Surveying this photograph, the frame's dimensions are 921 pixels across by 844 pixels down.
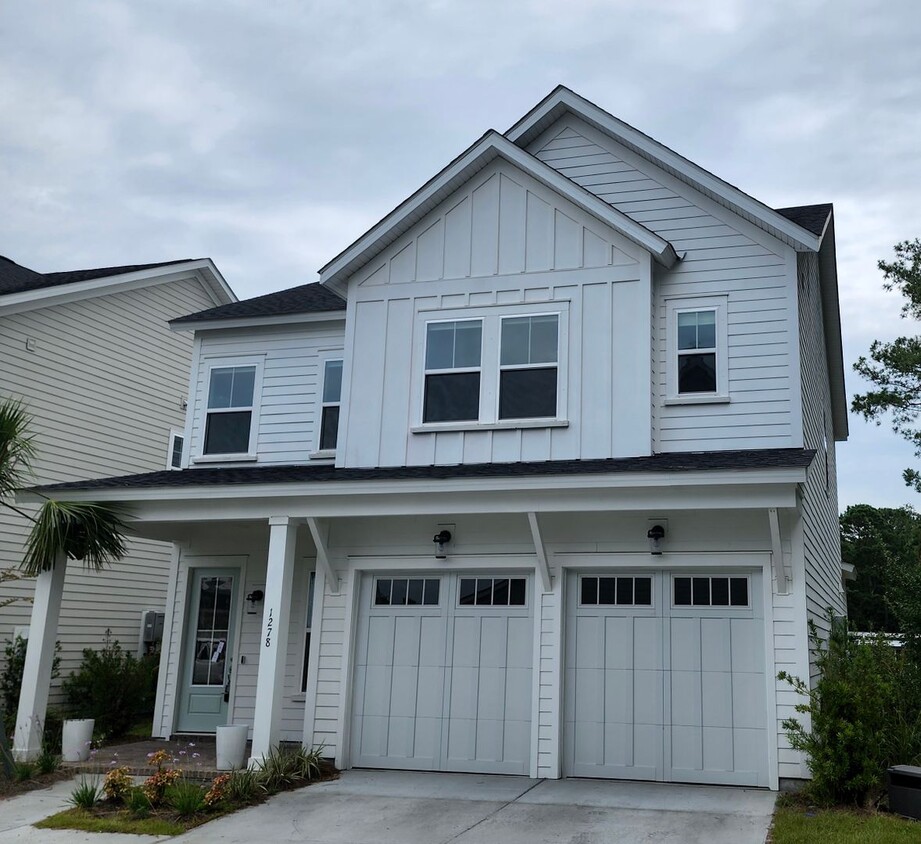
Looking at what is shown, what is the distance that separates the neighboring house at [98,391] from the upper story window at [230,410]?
11.0 feet

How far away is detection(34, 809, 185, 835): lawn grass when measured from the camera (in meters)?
9.07

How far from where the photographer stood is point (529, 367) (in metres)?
12.4

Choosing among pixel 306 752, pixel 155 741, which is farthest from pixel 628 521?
pixel 155 741

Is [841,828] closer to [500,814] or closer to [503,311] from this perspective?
[500,814]

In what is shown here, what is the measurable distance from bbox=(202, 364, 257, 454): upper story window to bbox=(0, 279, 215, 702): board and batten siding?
3.87 metres

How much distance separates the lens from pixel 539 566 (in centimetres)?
1153

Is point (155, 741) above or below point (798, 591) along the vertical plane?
below

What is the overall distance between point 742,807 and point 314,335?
9.15 metres

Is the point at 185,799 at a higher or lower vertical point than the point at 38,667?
lower

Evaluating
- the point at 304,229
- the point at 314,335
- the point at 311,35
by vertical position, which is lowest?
the point at 314,335

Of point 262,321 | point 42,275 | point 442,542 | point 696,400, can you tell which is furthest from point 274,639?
point 42,275

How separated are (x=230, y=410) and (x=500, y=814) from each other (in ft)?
26.8

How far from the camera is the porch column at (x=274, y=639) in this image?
1116 centimetres

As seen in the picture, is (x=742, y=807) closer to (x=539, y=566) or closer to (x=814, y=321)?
(x=539, y=566)
